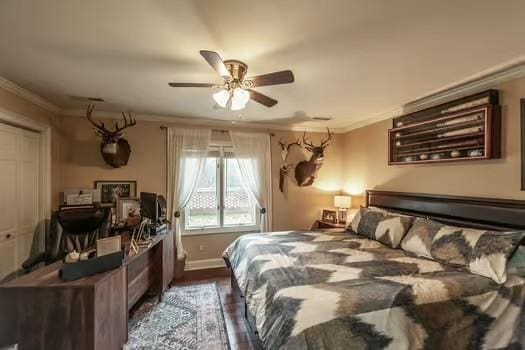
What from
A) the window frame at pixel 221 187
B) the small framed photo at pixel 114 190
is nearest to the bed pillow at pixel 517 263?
the window frame at pixel 221 187

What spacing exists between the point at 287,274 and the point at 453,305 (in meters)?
1.11

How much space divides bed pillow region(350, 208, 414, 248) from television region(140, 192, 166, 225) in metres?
2.67

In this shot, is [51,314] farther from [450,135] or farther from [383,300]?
[450,135]

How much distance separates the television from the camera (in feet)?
10.5

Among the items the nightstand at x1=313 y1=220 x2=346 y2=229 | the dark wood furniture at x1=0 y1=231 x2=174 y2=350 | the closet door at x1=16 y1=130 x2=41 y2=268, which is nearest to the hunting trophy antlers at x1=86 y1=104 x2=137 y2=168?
the closet door at x1=16 y1=130 x2=41 y2=268

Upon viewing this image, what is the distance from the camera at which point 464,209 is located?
102 inches

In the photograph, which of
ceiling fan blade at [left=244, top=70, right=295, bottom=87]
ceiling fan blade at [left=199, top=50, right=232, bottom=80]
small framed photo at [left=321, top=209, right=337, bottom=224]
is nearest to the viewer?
ceiling fan blade at [left=199, top=50, right=232, bottom=80]

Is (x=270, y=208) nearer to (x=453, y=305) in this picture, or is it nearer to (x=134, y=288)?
(x=134, y=288)

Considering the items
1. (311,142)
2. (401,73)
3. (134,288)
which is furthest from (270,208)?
(401,73)

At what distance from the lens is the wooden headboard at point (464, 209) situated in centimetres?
221

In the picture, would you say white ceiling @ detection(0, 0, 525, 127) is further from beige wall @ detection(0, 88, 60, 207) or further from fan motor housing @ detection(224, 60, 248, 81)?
beige wall @ detection(0, 88, 60, 207)

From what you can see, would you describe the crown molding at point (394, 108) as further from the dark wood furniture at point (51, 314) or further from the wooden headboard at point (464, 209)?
the dark wood furniture at point (51, 314)

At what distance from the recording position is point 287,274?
1977 millimetres

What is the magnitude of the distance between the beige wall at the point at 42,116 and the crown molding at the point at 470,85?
4.61 meters
